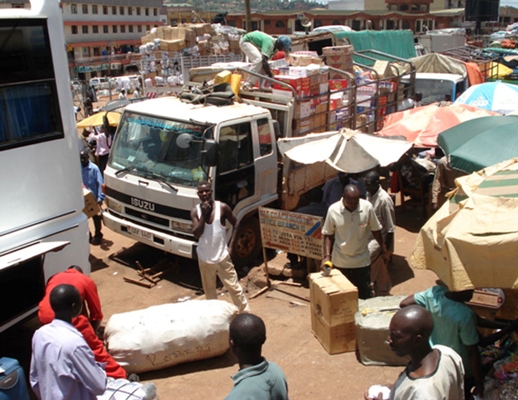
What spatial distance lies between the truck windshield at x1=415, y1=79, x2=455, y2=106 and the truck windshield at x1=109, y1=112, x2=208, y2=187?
32.2 feet

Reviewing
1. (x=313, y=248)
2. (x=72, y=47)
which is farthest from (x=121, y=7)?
(x=313, y=248)

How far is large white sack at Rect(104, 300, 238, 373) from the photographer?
17.7 ft

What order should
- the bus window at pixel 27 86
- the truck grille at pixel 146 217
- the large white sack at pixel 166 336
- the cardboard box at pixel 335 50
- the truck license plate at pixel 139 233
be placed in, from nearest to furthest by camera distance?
the bus window at pixel 27 86 → the large white sack at pixel 166 336 → the truck grille at pixel 146 217 → the truck license plate at pixel 139 233 → the cardboard box at pixel 335 50

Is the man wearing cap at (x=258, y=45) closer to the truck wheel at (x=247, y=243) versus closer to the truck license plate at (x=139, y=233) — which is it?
the truck wheel at (x=247, y=243)

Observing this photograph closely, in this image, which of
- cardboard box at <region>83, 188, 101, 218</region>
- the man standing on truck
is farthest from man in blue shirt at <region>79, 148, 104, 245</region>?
the man standing on truck

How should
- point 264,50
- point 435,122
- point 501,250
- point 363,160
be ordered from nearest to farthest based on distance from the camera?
point 501,250 → point 363,160 → point 435,122 → point 264,50

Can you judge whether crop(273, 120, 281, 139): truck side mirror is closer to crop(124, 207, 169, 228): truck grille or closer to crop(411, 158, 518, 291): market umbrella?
crop(124, 207, 169, 228): truck grille

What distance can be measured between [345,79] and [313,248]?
5037 millimetres

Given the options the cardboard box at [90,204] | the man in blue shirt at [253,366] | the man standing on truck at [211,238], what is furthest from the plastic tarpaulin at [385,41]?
the man in blue shirt at [253,366]

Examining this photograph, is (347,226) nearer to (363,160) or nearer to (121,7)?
(363,160)

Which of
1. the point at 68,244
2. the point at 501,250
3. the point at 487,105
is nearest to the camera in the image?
the point at 501,250

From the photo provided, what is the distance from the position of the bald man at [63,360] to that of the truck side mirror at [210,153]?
353 centimetres

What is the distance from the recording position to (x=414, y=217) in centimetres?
1031

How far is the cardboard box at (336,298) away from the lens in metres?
5.46
